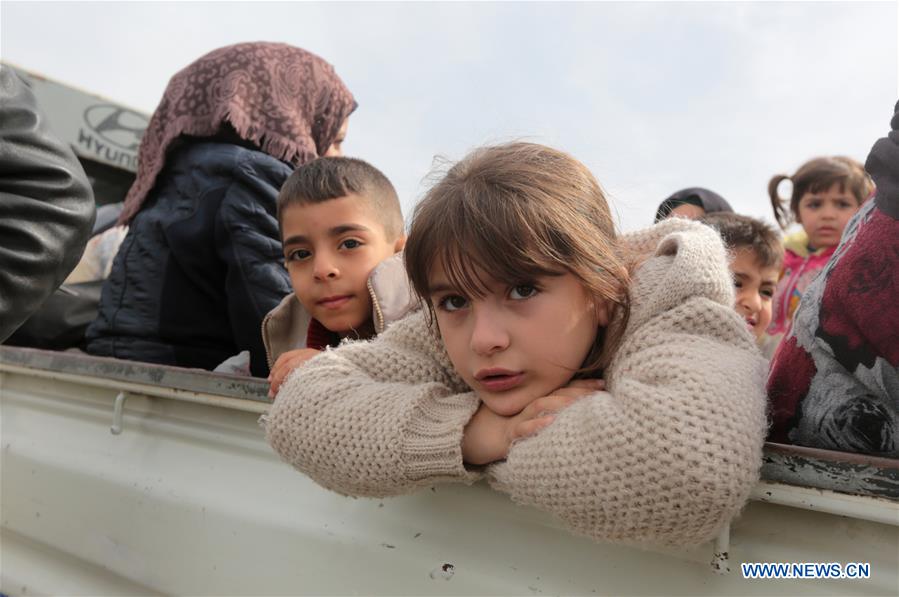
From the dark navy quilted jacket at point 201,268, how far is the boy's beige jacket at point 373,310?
0.44 feet

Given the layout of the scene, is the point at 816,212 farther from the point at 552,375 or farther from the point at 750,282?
the point at 552,375

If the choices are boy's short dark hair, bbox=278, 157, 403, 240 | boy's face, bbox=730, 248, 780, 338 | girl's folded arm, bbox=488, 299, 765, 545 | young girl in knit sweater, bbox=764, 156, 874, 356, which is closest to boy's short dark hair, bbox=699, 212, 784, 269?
boy's face, bbox=730, 248, 780, 338

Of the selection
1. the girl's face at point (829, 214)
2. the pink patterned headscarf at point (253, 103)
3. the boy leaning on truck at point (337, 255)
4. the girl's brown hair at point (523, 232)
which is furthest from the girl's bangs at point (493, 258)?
the girl's face at point (829, 214)

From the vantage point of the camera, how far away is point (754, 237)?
90.8 inches

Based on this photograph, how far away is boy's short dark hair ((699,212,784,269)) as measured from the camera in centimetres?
229

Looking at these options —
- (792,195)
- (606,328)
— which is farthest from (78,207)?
(792,195)

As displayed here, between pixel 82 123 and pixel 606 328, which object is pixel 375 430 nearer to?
pixel 606 328

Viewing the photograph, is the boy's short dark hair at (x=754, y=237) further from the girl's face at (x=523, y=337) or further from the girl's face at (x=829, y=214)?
the girl's face at (x=523, y=337)

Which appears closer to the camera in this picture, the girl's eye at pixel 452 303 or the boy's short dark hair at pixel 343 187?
the girl's eye at pixel 452 303

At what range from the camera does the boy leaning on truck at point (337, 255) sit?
1702mm

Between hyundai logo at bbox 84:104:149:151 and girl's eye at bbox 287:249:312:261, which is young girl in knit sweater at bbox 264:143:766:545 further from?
hyundai logo at bbox 84:104:149:151

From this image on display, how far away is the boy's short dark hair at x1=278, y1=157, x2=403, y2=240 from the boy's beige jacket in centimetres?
14

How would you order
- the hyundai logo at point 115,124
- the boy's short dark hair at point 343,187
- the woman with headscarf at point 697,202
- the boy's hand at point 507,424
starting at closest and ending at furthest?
the boy's hand at point 507,424 → the boy's short dark hair at point 343,187 → the woman with headscarf at point 697,202 → the hyundai logo at point 115,124

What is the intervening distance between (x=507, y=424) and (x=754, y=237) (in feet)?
5.33
